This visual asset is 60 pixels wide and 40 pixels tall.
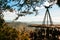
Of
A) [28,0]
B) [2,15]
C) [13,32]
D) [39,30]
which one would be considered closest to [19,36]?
[13,32]

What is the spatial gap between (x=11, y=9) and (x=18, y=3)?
0.57m

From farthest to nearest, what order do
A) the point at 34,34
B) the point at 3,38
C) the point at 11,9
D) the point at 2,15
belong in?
the point at 34,34, the point at 11,9, the point at 2,15, the point at 3,38

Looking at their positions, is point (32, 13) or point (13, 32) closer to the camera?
point (13, 32)

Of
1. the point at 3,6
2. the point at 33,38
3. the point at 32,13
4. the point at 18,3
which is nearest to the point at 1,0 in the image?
the point at 3,6

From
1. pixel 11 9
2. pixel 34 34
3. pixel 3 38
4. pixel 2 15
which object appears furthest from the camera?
pixel 34 34

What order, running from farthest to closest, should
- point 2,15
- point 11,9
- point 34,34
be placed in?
1. point 34,34
2. point 11,9
3. point 2,15

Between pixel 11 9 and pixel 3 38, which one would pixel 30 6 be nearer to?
pixel 11 9

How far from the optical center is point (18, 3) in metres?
11.5

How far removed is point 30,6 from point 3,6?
1.74 m

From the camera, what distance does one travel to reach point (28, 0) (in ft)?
36.7

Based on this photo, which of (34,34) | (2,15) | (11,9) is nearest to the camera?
(2,15)

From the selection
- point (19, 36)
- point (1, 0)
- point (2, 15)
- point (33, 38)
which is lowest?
point (33, 38)

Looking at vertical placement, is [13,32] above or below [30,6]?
below

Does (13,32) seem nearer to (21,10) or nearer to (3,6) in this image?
(3,6)
